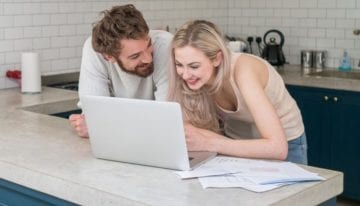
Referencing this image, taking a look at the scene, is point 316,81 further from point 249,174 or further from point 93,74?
point 249,174

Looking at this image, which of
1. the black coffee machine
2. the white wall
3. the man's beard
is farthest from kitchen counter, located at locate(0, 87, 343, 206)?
the black coffee machine

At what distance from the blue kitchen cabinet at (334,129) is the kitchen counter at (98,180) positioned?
2.26 m

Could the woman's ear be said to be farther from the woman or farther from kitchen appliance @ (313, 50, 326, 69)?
kitchen appliance @ (313, 50, 326, 69)

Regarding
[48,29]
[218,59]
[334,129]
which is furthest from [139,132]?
[334,129]

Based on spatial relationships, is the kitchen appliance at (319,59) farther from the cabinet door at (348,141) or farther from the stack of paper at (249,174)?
the stack of paper at (249,174)

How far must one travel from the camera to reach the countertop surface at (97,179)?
197 centimetres

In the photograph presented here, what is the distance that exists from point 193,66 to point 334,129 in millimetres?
2485

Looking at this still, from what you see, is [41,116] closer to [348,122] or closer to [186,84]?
[186,84]

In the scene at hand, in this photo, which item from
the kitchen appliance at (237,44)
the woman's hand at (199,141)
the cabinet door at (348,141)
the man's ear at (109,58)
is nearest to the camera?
the woman's hand at (199,141)

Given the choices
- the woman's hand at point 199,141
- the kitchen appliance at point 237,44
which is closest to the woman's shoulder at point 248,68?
the woman's hand at point 199,141

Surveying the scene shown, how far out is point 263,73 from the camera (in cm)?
254

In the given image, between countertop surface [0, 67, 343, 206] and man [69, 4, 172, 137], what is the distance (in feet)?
0.70

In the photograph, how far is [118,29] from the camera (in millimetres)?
2646

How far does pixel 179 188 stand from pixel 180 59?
1.93 feet
